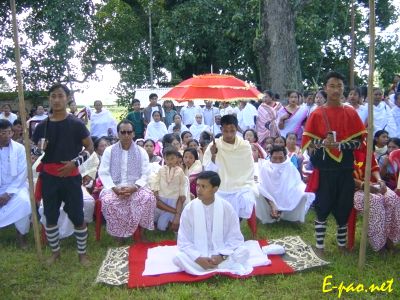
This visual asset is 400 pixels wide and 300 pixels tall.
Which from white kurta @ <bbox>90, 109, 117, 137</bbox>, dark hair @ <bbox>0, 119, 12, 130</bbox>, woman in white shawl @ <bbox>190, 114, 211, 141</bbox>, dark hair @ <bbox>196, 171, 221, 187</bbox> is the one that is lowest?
dark hair @ <bbox>196, 171, 221, 187</bbox>

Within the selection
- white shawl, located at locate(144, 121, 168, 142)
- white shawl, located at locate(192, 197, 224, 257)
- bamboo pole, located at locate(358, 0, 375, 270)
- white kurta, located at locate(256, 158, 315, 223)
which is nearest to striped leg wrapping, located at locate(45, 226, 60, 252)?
white shawl, located at locate(192, 197, 224, 257)

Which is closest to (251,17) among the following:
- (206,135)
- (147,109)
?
(147,109)

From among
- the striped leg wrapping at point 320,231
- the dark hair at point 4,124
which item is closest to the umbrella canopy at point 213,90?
the striped leg wrapping at point 320,231

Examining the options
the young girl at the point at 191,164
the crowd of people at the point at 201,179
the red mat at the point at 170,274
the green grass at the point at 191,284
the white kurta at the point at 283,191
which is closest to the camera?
the green grass at the point at 191,284

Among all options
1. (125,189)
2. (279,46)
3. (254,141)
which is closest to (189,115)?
→ (279,46)

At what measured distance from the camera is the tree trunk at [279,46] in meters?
12.4

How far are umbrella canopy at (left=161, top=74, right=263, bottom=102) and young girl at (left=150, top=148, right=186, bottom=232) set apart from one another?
1078mm

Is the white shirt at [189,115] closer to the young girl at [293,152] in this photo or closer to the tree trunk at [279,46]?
the tree trunk at [279,46]

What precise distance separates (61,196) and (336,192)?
126 inches

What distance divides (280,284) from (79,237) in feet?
7.92

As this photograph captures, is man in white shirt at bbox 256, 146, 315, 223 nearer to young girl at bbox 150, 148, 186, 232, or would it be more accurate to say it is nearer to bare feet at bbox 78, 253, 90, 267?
young girl at bbox 150, 148, 186, 232

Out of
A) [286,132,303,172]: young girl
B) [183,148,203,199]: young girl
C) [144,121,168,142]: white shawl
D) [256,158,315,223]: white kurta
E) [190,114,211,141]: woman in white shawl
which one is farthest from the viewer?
[190,114,211,141]: woman in white shawl

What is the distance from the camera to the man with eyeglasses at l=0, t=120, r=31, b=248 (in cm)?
610

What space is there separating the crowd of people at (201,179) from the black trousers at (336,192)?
0.01m
